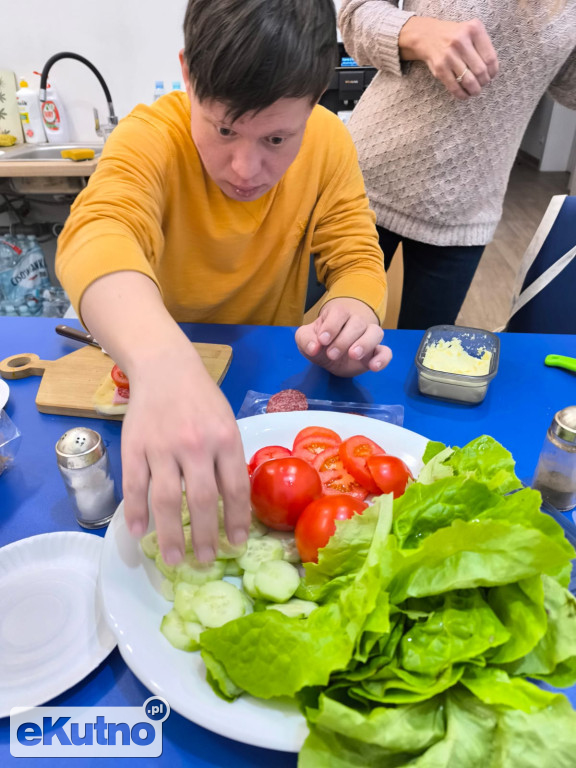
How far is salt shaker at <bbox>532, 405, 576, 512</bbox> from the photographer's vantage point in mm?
→ 720

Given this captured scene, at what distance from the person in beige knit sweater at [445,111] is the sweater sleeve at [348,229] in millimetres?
218

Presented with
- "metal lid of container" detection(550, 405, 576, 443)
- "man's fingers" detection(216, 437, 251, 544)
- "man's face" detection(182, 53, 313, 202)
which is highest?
"man's face" detection(182, 53, 313, 202)

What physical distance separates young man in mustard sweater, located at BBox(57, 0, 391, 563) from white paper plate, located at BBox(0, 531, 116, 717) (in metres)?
0.17

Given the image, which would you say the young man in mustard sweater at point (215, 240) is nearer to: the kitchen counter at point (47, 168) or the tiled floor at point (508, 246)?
the kitchen counter at point (47, 168)

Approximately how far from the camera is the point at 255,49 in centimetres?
71

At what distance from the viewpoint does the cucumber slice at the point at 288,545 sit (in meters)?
0.67

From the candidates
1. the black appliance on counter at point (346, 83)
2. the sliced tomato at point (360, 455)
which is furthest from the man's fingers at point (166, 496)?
the black appliance on counter at point (346, 83)

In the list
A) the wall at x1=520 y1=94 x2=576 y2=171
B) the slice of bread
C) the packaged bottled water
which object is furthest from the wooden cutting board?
the wall at x1=520 y1=94 x2=576 y2=171

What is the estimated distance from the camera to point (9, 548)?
0.68 metres

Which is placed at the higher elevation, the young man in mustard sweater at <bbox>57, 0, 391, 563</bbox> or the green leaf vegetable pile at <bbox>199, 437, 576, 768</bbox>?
the young man in mustard sweater at <bbox>57, 0, 391, 563</bbox>

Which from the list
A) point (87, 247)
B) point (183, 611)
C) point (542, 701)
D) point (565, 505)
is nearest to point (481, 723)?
point (542, 701)

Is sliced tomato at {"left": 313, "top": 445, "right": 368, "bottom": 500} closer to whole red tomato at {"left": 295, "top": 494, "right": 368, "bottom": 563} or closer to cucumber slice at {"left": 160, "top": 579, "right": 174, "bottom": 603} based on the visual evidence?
whole red tomato at {"left": 295, "top": 494, "right": 368, "bottom": 563}

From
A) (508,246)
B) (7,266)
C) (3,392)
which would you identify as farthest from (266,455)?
(508,246)

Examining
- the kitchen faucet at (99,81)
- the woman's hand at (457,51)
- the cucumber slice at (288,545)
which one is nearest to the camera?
the cucumber slice at (288,545)
